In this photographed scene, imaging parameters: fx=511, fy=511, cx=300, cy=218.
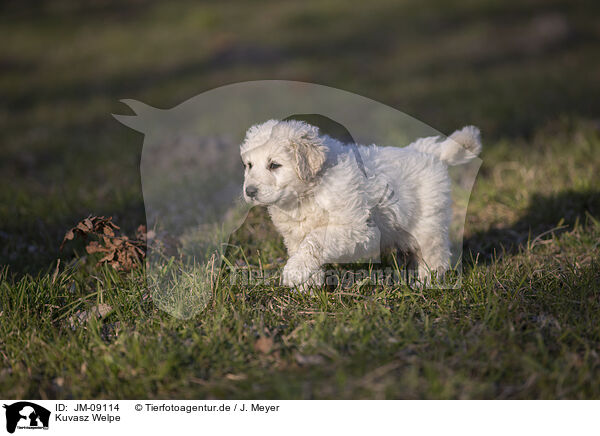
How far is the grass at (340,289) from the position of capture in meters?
2.84

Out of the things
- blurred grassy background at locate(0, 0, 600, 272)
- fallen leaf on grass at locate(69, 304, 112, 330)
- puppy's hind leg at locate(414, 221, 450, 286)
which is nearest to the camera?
fallen leaf on grass at locate(69, 304, 112, 330)

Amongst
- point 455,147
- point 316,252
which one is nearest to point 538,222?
point 455,147

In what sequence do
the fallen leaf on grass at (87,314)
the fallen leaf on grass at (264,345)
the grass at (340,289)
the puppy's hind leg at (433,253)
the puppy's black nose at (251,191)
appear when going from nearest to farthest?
the grass at (340,289), the fallen leaf on grass at (264,345), the puppy's black nose at (251,191), the fallen leaf on grass at (87,314), the puppy's hind leg at (433,253)

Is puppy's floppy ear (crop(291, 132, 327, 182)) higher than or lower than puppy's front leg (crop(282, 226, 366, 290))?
higher

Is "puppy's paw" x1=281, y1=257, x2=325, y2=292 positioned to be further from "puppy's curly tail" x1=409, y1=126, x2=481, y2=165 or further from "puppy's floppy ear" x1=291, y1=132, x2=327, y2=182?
"puppy's curly tail" x1=409, y1=126, x2=481, y2=165

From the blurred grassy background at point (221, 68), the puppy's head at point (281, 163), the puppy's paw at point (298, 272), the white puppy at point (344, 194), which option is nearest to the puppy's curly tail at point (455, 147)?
the white puppy at point (344, 194)

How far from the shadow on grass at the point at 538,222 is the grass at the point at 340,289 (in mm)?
22

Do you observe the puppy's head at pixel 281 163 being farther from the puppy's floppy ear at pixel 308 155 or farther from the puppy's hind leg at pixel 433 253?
the puppy's hind leg at pixel 433 253

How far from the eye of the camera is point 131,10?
2136 centimetres

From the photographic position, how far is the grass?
2.84 m

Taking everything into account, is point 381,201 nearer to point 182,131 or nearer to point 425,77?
point 182,131

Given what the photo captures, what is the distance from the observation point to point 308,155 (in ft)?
10.7
